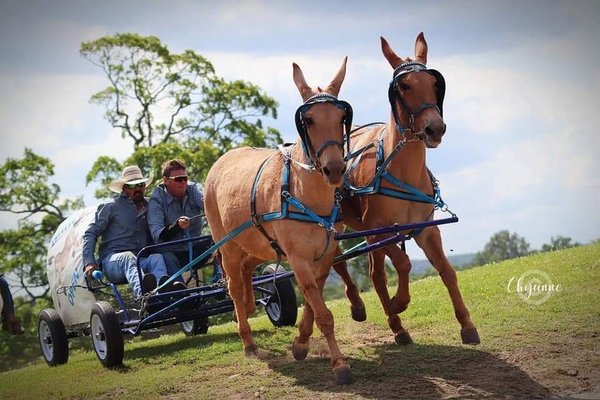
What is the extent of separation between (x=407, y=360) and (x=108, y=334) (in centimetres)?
390

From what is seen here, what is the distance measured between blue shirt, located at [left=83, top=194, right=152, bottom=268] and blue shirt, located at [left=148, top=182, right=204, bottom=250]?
0.42 m

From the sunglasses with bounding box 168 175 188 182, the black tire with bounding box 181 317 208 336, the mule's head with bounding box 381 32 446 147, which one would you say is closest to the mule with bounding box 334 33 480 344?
the mule's head with bounding box 381 32 446 147

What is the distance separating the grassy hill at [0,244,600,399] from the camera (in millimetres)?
6992

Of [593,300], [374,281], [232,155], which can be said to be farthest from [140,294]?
[593,300]

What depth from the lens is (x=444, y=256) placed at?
26.9 feet

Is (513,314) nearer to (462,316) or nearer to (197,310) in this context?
(462,316)

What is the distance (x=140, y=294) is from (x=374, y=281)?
3063 millimetres

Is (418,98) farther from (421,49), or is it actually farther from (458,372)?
(458,372)

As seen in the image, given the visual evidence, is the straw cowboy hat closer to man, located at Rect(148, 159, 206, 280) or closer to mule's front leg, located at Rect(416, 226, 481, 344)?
man, located at Rect(148, 159, 206, 280)

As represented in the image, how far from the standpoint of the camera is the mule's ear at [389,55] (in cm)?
802

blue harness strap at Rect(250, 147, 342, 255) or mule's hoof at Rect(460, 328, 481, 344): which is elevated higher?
blue harness strap at Rect(250, 147, 342, 255)

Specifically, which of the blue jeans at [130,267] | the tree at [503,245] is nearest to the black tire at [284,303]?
the blue jeans at [130,267]

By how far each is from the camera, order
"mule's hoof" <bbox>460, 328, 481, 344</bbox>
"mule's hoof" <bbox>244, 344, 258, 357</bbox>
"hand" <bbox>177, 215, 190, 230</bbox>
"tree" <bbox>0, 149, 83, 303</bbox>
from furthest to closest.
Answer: "tree" <bbox>0, 149, 83, 303</bbox> → "hand" <bbox>177, 215, 190, 230</bbox> → "mule's hoof" <bbox>244, 344, 258, 357</bbox> → "mule's hoof" <bbox>460, 328, 481, 344</bbox>

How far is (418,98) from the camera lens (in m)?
7.59
